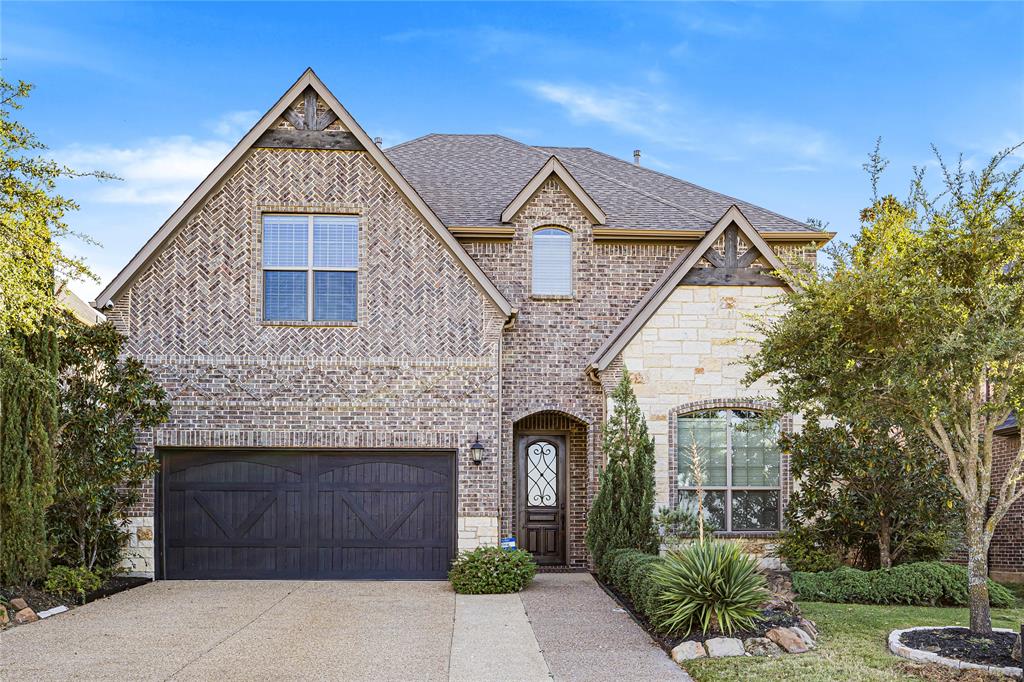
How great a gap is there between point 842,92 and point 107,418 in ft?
39.5

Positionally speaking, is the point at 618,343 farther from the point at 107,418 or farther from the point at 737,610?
the point at 107,418

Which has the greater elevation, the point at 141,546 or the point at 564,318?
the point at 564,318

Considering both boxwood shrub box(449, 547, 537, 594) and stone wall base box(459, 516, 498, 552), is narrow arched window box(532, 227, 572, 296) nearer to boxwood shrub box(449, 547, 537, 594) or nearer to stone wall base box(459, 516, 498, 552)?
stone wall base box(459, 516, 498, 552)

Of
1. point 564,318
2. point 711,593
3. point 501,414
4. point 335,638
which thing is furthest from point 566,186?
point 335,638

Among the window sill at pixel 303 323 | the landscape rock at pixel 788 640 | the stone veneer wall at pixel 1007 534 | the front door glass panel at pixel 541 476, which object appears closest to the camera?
the landscape rock at pixel 788 640

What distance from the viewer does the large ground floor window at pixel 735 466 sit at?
15688 millimetres

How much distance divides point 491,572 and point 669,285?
5.50 m

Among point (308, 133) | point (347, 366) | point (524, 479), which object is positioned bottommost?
point (524, 479)

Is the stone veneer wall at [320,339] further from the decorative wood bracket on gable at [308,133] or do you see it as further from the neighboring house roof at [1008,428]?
the neighboring house roof at [1008,428]

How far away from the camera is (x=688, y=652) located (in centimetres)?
934

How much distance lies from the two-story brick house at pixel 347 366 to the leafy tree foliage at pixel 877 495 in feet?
4.94

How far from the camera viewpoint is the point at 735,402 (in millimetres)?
15703

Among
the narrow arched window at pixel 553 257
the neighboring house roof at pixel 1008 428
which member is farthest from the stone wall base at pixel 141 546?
the neighboring house roof at pixel 1008 428

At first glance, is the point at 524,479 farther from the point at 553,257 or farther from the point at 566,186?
the point at 566,186
